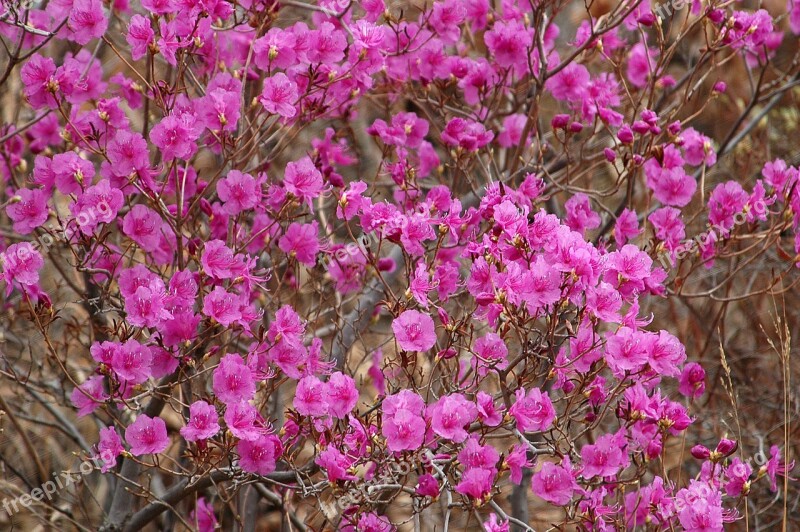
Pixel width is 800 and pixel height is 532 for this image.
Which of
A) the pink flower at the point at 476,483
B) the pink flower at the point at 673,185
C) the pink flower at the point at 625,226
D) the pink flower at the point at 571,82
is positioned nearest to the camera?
the pink flower at the point at 476,483

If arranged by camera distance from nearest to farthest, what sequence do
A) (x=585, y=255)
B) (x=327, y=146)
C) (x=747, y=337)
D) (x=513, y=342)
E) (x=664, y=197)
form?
(x=585, y=255)
(x=664, y=197)
(x=327, y=146)
(x=513, y=342)
(x=747, y=337)

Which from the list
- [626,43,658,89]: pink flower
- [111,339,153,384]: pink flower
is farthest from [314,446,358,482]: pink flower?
[626,43,658,89]: pink flower

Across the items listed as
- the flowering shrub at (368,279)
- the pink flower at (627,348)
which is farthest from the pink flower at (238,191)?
the pink flower at (627,348)

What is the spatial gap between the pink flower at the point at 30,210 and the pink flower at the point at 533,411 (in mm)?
1336

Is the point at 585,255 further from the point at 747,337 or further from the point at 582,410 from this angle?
the point at 747,337

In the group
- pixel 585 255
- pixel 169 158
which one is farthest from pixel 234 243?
pixel 585 255

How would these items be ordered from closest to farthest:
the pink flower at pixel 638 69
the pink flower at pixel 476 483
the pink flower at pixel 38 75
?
the pink flower at pixel 476 483, the pink flower at pixel 38 75, the pink flower at pixel 638 69

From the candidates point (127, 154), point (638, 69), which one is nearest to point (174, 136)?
point (127, 154)

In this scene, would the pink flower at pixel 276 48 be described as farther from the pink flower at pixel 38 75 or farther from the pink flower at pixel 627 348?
the pink flower at pixel 627 348

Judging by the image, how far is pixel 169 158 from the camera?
A: 7.81ft

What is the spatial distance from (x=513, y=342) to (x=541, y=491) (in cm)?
172

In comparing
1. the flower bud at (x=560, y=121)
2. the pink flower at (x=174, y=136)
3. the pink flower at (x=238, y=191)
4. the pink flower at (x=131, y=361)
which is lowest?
the pink flower at (x=131, y=361)

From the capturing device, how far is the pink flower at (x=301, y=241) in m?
2.67

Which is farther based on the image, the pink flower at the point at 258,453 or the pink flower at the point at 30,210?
the pink flower at the point at 30,210
